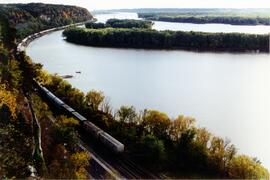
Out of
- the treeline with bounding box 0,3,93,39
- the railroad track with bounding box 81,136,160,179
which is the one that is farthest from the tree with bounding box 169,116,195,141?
the treeline with bounding box 0,3,93,39

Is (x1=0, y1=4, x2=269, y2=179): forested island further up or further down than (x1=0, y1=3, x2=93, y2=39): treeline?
further down

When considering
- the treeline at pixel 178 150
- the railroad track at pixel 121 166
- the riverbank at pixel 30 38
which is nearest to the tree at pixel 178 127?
the treeline at pixel 178 150

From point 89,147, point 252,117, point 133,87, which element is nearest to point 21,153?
point 89,147

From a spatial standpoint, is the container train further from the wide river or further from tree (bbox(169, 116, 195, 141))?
the wide river

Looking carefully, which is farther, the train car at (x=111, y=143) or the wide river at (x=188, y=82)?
the wide river at (x=188, y=82)

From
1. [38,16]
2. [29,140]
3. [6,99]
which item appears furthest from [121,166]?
[38,16]

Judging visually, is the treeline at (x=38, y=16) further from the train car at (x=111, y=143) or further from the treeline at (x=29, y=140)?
the train car at (x=111, y=143)
